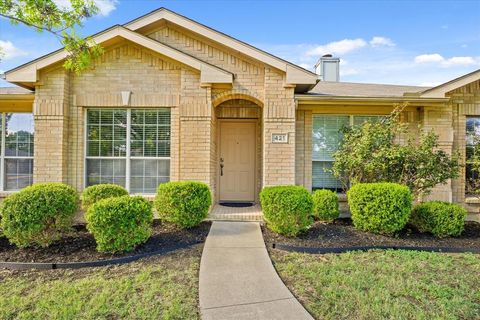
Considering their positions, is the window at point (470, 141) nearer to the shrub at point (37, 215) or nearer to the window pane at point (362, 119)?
the window pane at point (362, 119)

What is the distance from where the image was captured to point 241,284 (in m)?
3.37

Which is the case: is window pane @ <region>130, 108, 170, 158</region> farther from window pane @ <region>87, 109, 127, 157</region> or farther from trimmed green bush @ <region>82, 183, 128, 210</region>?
trimmed green bush @ <region>82, 183, 128, 210</region>

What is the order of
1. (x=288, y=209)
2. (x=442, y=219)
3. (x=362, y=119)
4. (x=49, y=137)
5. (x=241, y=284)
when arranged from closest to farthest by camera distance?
1. (x=241, y=284)
2. (x=288, y=209)
3. (x=442, y=219)
4. (x=49, y=137)
5. (x=362, y=119)

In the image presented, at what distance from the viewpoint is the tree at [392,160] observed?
586 centimetres

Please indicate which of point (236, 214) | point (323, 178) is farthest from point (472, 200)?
point (236, 214)

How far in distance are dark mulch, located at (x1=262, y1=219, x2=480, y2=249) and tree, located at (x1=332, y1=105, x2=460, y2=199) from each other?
1143mm

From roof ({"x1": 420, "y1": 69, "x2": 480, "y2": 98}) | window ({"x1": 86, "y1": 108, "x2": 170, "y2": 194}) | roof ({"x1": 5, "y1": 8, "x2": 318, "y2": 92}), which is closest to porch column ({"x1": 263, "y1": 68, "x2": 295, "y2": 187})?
roof ({"x1": 5, "y1": 8, "x2": 318, "y2": 92})

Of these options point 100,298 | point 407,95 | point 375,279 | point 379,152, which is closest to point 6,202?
point 100,298

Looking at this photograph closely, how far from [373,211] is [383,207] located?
195 millimetres

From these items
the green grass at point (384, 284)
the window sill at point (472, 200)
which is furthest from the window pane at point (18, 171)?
the window sill at point (472, 200)

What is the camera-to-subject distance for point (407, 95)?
22.1ft

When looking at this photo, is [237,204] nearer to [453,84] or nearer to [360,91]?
[360,91]

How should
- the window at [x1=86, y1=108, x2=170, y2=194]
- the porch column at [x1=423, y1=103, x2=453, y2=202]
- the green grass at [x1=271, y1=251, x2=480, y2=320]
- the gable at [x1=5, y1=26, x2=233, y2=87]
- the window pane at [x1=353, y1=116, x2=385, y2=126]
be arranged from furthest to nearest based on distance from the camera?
the window pane at [x1=353, y1=116, x2=385, y2=126] < the porch column at [x1=423, y1=103, x2=453, y2=202] < the window at [x1=86, y1=108, x2=170, y2=194] < the gable at [x1=5, y1=26, x2=233, y2=87] < the green grass at [x1=271, y1=251, x2=480, y2=320]

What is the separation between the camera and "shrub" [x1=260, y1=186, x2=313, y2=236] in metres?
4.91
